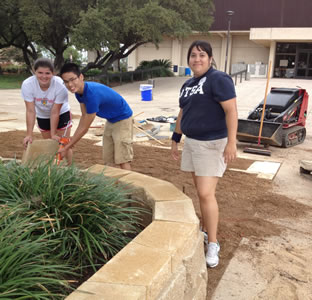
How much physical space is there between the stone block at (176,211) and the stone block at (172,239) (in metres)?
0.06

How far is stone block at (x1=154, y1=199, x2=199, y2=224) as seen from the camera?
7.63ft

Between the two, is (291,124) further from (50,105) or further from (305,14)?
(305,14)

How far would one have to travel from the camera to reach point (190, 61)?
270 cm

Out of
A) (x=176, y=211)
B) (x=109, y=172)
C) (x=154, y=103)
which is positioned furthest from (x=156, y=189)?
(x=154, y=103)

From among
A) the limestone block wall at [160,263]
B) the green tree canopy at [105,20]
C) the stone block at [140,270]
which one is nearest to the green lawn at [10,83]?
the green tree canopy at [105,20]

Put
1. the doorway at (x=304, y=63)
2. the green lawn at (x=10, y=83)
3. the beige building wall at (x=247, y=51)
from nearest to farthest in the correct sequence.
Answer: the green lawn at (x=10, y=83) < the doorway at (x=304, y=63) < the beige building wall at (x=247, y=51)

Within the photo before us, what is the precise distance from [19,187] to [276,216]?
2.83m

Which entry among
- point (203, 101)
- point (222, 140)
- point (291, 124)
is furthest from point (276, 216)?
point (291, 124)

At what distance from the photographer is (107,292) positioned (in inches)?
62.1

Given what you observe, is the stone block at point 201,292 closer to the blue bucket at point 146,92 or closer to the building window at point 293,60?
the blue bucket at point 146,92

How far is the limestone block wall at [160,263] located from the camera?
63.5 inches

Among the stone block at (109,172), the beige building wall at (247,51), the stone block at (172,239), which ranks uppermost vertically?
the beige building wall at (247,51)

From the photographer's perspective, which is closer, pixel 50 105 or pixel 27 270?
pixel 27 270

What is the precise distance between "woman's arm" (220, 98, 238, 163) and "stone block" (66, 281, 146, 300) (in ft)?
4.51
